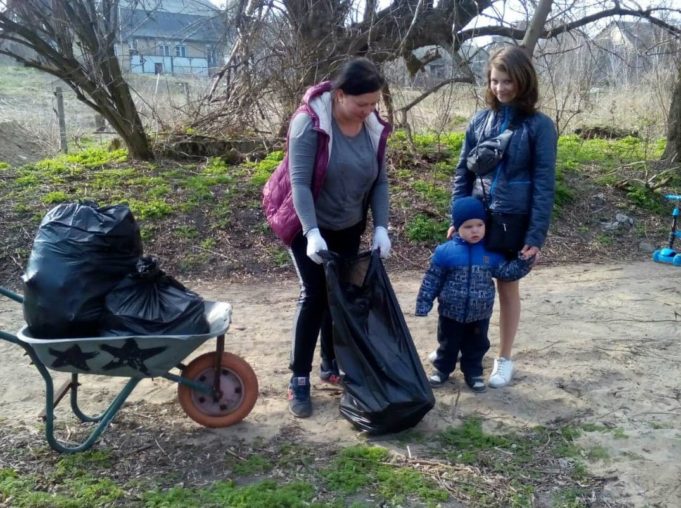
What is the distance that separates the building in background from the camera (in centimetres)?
805

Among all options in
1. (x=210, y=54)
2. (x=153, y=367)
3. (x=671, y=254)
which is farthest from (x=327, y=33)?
(x=153, y=367)

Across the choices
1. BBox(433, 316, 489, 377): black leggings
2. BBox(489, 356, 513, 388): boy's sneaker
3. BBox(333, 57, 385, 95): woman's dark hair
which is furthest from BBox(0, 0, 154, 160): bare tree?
BBox(489, 356, 513, 388): boy's sneaker

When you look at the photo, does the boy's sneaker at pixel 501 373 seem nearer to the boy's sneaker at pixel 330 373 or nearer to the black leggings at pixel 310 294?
the boy's sneaker at pixel 330 373

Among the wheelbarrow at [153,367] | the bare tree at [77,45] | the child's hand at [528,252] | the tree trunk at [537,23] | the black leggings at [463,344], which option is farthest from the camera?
the bare tree at [77,45]

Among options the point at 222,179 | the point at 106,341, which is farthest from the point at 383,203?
the point at 222,179

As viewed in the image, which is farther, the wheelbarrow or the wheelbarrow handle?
the wheelbarrow handle

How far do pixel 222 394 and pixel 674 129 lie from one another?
8.15 m

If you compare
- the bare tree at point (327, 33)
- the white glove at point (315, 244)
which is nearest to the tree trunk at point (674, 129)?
the bare tree at point (327, 33)

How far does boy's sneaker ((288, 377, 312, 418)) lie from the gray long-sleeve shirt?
2.73 feet

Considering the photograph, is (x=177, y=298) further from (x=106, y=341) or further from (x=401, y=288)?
(x=401, y=288)

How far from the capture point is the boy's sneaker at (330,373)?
3.69 m

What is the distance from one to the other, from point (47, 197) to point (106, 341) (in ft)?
15.2

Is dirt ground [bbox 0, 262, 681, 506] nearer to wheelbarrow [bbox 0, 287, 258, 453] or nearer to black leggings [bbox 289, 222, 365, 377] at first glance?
wheelbarrow [bbox 0, 287, 258, 453]

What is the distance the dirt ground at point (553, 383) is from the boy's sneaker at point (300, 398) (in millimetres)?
54
